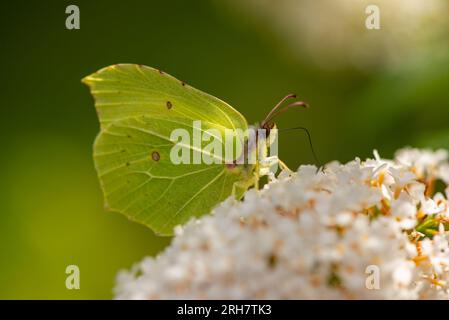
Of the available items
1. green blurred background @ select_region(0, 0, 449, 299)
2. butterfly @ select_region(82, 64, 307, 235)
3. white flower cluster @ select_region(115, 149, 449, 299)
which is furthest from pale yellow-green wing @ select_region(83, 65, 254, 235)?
green blurred background @ select_region(0, 0, 449, 299)

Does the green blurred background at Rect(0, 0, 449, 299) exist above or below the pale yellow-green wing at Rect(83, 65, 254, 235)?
above

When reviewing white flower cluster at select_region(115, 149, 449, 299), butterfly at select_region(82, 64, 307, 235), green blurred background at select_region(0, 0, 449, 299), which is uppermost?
green blurred background at select_region(0, 0, 449, 299)

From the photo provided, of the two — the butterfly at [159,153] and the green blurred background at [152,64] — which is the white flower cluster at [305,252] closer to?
the butterfly at [159,153]

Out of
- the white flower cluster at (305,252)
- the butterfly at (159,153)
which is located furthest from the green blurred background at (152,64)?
the white flower cluster at (305,252)

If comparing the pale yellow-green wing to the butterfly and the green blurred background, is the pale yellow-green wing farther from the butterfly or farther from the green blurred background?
Answer: the green blurred background

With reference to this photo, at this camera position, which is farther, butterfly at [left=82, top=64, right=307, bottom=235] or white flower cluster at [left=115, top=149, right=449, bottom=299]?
butterfly at [left=82, top=64, right=307, bottom=235]

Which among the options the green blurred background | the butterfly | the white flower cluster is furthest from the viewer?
the green blurred background

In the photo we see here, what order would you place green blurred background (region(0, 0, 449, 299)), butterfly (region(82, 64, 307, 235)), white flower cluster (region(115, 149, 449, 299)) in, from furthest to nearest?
green blurred background (region(0, 0, 449, 299)), butterfly (region(82, 64, 307, 235)), white flower cluster (region(115, 149, 449, 299))
